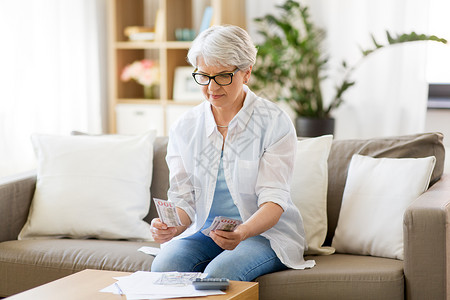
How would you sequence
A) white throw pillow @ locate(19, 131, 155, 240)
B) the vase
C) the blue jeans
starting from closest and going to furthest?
the blue jeans
white throw pillow @ locate(19, 131, 155, 240)
the vase

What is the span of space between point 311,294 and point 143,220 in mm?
907

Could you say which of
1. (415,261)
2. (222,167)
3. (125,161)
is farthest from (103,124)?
(415,261)

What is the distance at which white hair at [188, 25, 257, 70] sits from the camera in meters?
1.92

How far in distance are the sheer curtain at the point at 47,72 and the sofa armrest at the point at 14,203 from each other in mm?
1367

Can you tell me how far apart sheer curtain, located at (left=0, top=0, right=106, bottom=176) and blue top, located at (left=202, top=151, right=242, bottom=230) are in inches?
87.2

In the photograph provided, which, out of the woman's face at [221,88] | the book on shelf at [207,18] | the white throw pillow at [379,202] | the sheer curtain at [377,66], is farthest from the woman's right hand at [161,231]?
the book on shelf at [207,18]

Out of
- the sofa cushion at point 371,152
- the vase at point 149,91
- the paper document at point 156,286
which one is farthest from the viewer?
the vase at point 149,91

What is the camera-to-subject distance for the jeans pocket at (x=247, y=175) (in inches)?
79.4

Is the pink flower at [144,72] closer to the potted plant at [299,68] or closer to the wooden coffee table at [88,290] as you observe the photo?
the potted plant at [299,68]

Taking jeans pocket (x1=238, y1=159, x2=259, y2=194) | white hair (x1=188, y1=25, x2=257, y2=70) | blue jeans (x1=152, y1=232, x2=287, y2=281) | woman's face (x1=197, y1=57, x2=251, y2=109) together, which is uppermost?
white hair (x1=188, y1=25, x2=257, y2=70)

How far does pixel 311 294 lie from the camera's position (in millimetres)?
1947

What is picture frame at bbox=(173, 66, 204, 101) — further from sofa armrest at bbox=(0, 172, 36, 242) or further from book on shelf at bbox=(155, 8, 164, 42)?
sofa armrest at bbox=(0, 172, 36, 242)

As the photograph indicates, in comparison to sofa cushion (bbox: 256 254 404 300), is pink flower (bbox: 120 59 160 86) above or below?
above

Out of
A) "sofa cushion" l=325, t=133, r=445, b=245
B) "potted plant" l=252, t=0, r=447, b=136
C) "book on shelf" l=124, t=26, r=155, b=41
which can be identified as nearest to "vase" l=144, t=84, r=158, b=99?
"book on shelf" l=124, t=26, r=155, b=41
